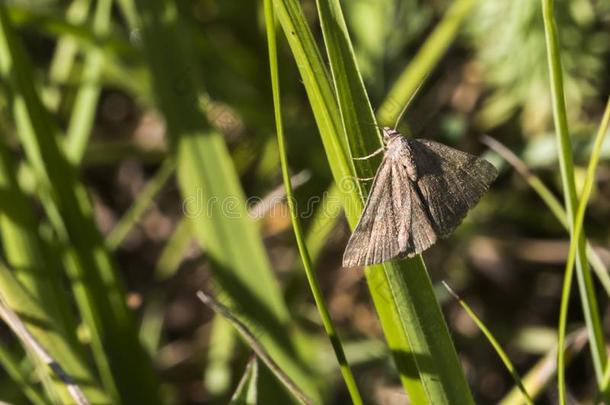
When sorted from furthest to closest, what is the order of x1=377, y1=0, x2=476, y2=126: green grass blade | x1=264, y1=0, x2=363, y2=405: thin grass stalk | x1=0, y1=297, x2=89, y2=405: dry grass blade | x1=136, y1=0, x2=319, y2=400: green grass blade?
x1=377, y1=0, x2=476, y2=126: green grass blade → x1=136, y1=0, x2=319, y2=400: green grass blade → x1=0, y1=297, x2=89, y2=405: dry grass blade → x1=264, y1=0, x2=363, y2=405: thin grass stalk

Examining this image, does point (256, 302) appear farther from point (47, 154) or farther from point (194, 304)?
point (194, 304)

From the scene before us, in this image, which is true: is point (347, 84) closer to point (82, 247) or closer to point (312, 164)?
point (82, 247)

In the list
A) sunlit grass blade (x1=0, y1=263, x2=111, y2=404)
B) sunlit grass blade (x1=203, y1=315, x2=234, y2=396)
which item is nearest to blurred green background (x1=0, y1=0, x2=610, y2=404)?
sunlit grass blade (x1=203, y1=315, x2=234, y2=396)

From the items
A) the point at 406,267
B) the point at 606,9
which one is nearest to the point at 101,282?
the point at 406,267

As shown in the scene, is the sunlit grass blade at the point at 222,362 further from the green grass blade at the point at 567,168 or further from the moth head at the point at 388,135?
the green grass blade at the point at 567,168

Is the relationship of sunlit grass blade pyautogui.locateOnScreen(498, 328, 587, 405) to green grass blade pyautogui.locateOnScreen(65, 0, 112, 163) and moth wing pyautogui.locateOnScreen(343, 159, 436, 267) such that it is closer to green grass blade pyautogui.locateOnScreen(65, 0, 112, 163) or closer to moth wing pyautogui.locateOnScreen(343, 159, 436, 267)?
moth wing pyautogui.locateOnScreen(343, 159, 436, 267)

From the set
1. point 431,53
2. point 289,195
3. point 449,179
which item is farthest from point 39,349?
point 431,53
